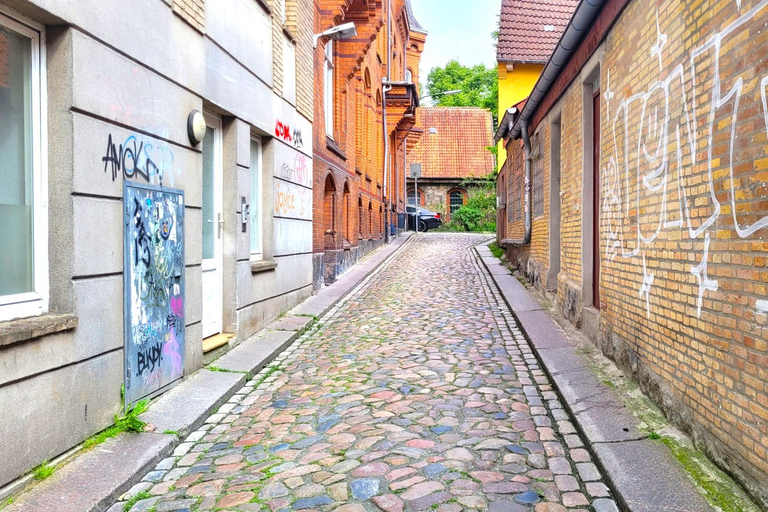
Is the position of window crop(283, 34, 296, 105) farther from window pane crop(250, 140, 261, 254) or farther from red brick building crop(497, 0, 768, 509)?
red brick building crop(497, 0, 768, 509)

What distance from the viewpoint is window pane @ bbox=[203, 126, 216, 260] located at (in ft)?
24.2

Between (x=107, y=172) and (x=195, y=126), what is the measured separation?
1.63m

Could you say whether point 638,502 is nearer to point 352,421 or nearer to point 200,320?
point 352,421

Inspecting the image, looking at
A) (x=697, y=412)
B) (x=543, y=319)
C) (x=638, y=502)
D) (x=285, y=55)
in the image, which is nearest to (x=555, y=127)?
(x=543, y=319)

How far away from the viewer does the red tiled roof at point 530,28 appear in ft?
71.5

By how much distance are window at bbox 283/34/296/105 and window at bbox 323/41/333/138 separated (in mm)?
4555

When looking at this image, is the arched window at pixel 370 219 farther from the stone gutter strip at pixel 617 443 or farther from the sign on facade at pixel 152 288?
the sign on facade at pixel 152 288

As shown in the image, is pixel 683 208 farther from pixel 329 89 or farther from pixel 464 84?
pixel 464 84

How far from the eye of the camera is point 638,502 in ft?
11.5

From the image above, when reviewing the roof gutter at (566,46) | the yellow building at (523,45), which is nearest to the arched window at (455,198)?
the yellow building at (523,45)

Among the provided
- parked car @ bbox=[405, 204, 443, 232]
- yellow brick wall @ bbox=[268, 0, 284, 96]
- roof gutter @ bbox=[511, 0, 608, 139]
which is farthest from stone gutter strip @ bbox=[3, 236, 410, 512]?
→ parked car @ bbox=[405, 204, 443, 232]

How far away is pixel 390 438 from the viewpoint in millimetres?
4828

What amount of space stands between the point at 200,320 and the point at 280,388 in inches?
41.7

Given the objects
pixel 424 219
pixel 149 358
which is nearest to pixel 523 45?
pixel 424 219
